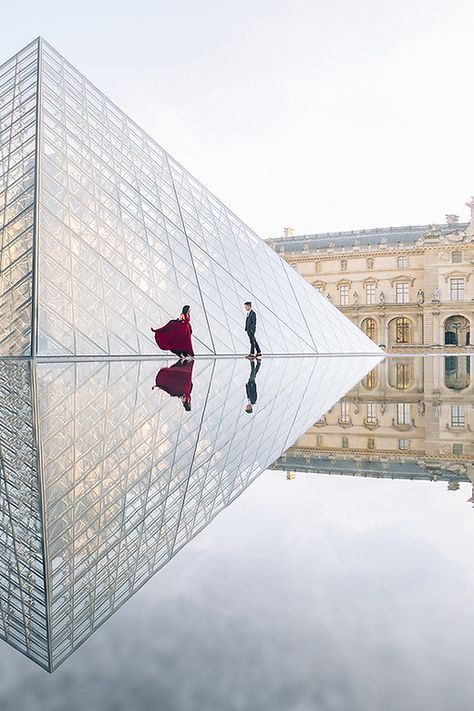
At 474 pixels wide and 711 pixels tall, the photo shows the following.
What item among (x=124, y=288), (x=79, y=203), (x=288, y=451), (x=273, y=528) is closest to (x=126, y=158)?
(x=79, y=203)

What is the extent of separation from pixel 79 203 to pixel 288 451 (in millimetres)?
11796

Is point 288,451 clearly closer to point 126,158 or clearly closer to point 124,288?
point 124,288

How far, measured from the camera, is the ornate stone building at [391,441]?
10.8ft

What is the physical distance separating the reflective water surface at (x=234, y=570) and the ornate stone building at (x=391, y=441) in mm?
27

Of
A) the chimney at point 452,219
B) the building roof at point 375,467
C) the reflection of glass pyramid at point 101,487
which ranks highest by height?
the chimney at point 452,219

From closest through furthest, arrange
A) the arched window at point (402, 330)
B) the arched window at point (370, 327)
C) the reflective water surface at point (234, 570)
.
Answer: the reflective water surface at point (234, 570) → the arched window at point (402, 330) → the arched window at point (370, 327)

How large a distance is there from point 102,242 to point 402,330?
50.1 metres

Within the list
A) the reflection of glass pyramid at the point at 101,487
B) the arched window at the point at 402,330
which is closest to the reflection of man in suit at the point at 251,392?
the reflection of glass pyramid at the point at 101,487

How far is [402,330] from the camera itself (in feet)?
199

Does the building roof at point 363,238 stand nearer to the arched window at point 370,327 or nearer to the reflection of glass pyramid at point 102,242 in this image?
the arched window at point 370,327

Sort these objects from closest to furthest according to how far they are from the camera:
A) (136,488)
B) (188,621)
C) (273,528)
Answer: (188,621)
(273,528)
(136,488)

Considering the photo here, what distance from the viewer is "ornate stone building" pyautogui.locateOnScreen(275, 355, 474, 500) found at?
3305 millimetres

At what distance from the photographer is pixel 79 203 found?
14.2 meters

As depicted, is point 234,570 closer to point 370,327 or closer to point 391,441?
point 391,441
